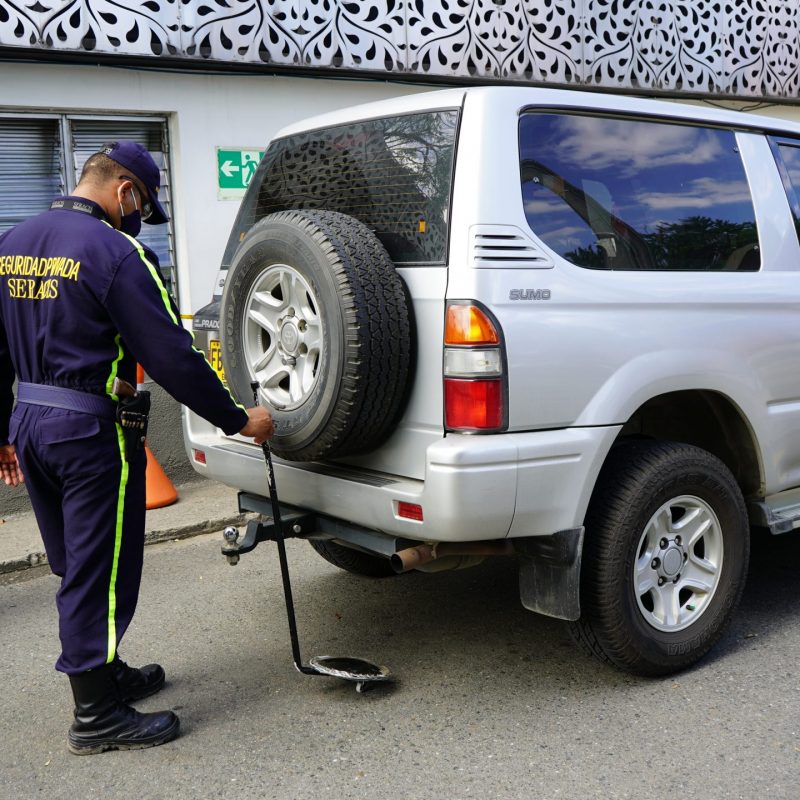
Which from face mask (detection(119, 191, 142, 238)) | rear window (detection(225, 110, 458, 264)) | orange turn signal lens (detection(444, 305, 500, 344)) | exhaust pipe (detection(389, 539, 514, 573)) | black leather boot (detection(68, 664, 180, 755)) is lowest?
black leather boot (detection(68, 664, 180, 755))

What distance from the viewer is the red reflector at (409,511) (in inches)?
130

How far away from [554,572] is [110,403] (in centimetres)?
159

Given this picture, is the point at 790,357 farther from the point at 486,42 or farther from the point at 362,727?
the point at 486,42

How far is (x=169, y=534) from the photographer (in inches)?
238

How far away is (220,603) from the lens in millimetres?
4832

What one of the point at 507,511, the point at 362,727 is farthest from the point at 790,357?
the point at 362,727

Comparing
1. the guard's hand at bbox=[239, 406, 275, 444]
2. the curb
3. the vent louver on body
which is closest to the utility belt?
the guard's hand at bbox=[239, 406, 275, 444]

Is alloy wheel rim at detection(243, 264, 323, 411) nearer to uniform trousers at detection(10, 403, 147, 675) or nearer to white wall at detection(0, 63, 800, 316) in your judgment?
uniform trousers at detection(10, 403, 147, 675)

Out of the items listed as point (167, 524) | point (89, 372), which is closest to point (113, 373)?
point (89, 372)

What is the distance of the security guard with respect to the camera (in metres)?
3.23

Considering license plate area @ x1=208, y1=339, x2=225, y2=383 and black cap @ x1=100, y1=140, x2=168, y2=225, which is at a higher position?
black cap @ x1=100, y1=140, x2=168, y2=225

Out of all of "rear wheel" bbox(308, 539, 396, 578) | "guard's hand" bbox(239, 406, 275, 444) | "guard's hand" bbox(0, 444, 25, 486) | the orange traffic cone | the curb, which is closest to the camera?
"guard's hand" bbox(239, 406, 275, 444)

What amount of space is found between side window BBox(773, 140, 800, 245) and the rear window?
1721 millimetres

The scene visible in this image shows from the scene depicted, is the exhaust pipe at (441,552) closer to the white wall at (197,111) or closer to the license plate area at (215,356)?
the license plate area at (215,356)
